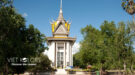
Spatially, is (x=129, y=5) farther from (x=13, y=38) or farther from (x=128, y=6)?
(x=13, y=38)

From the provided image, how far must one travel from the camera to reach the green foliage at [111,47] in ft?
70.7

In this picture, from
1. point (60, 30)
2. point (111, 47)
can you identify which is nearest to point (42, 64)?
point (111, 47)

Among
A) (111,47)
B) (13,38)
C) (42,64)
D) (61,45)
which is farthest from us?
(61,45)

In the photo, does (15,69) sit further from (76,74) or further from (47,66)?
(76,74)

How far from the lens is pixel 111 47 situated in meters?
22.8

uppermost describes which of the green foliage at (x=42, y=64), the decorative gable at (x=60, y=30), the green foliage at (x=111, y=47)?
the decorative gable at (x=60, y=30)

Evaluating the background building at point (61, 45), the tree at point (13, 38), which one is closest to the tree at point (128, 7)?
the tree at point (13, 38)

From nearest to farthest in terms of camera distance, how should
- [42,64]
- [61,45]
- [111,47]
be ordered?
[111,47] < [42,64] < [61,45]

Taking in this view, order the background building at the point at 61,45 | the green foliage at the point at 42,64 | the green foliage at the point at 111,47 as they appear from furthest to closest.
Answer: the background building at the point at 61,45, the green foliage at the point at 42,64, the green foliage at the point at 111,47

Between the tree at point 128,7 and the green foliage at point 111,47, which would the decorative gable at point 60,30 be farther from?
the tree at point 128,7

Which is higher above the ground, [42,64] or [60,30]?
[60,30]

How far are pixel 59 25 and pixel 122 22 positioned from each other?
25.8 metres

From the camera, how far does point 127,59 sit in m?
21.8

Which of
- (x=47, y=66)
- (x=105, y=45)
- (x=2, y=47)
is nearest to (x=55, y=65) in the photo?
(x=47, y=66)
